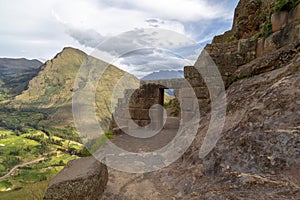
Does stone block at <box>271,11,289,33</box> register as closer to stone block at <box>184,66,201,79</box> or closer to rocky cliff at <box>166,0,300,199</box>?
rocky cliff at <box>166,0,300,199</box>

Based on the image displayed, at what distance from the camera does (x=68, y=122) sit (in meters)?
161

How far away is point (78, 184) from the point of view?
3.78m

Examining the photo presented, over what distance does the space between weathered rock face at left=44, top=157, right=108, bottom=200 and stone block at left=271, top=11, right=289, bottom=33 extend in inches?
305

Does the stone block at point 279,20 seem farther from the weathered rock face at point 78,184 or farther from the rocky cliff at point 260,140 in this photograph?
the weathered rock face at point 78,184

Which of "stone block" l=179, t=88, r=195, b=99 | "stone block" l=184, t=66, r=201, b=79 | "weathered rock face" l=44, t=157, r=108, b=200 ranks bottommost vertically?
"weathered rock face" l=44, t=157, r=108, b=200

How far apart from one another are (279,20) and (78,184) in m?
8.41

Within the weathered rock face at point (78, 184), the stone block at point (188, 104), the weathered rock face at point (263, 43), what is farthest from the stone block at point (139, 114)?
the weathered rock face at point (78, 184)

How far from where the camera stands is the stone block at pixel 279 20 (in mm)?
6812

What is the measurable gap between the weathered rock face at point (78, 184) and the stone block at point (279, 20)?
7736 millimetres

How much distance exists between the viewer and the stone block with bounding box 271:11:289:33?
681cm

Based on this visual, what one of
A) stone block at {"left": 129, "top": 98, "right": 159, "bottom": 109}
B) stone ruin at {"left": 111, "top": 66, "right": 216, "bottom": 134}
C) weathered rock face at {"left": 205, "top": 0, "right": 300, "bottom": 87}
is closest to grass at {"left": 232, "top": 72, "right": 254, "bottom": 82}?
weathered rock face at {"left": 205, "top": 0, "right": 300, "bottom": 87}

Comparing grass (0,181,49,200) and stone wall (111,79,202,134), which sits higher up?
stone wall (111,79,202,134)

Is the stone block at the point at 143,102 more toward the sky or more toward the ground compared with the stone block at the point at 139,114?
more toward the sky

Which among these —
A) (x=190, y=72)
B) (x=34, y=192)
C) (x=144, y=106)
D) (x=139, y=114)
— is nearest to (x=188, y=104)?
(x=190, y=72)
